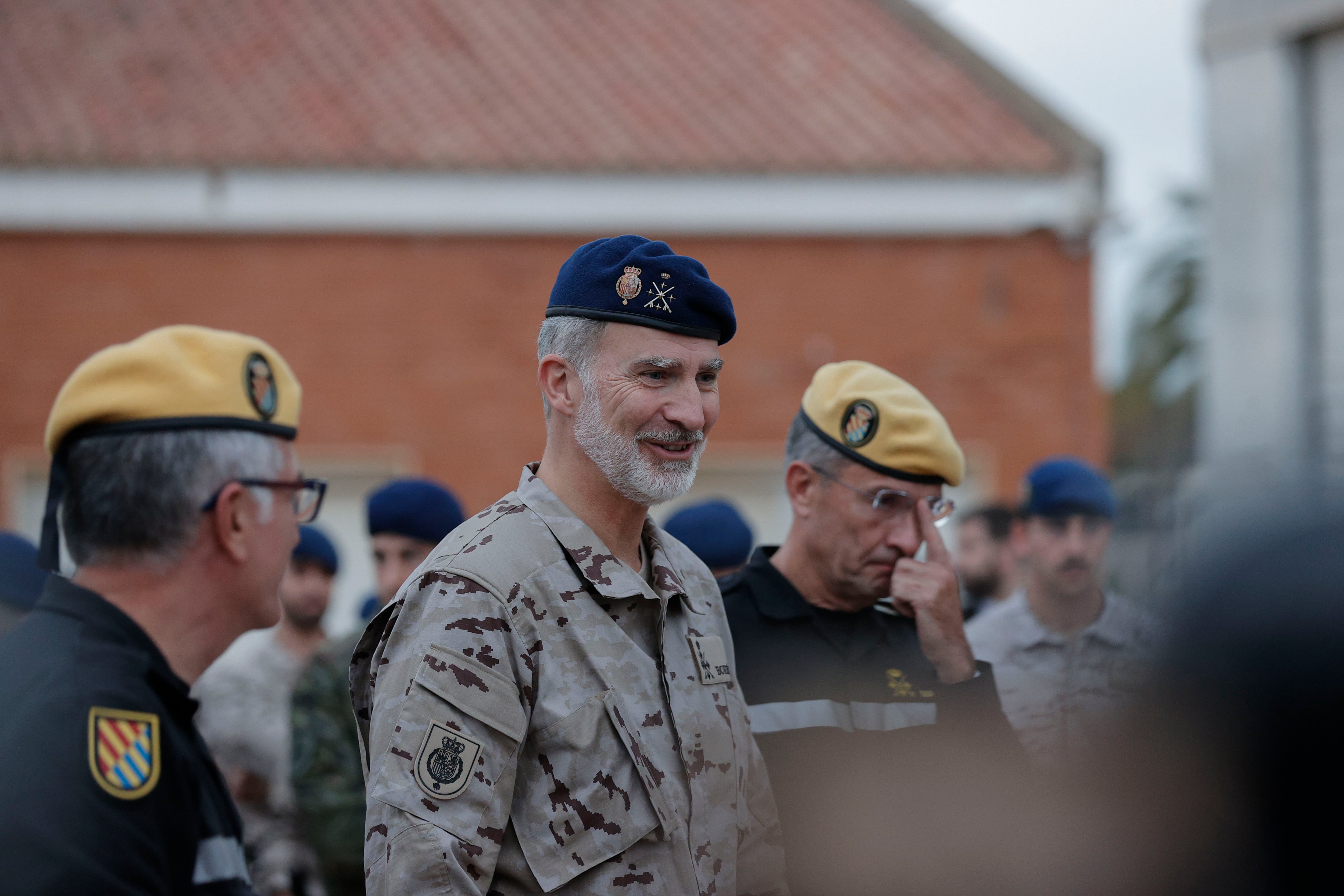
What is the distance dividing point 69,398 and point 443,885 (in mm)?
970

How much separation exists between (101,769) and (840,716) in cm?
147

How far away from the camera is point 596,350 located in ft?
6.91

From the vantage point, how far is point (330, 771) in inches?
144

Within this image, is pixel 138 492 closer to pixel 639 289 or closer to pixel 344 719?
pixel 639 289

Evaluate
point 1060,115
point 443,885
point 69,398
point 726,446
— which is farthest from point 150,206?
point 443,885

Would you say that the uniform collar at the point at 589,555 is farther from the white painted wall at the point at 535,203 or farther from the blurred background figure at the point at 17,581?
the white painted wall at the point at 535,203

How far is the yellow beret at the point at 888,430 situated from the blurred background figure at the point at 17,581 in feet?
6.42

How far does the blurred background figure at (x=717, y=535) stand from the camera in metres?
4.21

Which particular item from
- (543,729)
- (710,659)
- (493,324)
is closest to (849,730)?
(710,659)

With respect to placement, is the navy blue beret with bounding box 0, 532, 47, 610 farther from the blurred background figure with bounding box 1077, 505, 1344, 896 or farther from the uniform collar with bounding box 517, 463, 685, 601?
the blurred background figure with bounding box 1077, 505, 1344, 896

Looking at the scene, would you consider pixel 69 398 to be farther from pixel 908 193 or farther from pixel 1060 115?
pixel 1060 115

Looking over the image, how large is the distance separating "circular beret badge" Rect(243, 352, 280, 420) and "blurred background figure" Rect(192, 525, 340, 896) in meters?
1.86

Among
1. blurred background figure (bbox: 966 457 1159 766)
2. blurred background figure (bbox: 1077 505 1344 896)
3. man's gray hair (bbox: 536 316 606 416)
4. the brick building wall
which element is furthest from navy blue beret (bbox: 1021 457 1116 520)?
the brick building wall

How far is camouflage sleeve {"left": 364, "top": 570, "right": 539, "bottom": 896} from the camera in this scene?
1658 millimetres
